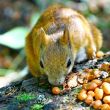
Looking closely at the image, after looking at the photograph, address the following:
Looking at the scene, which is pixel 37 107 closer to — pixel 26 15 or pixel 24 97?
pixel 24 97

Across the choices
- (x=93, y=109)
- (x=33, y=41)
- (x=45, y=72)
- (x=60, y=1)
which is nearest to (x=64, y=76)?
(x=45, y=72)

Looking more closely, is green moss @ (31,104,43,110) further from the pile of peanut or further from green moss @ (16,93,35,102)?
the pile of peanut

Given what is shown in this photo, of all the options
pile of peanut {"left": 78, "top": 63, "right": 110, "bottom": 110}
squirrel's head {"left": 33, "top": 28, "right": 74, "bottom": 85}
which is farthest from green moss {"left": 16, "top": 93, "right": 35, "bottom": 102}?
pile of peanut {"left": 78, "top": 63, "right": 110, "bottom": 110}

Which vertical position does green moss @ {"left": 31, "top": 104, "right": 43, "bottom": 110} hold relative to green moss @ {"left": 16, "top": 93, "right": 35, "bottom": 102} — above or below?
below

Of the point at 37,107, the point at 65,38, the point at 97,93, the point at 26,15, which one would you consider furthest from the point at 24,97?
the point at 26,15

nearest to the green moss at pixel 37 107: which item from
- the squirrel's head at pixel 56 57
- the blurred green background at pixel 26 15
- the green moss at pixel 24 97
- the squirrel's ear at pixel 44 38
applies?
the green moss at pixel 24 97

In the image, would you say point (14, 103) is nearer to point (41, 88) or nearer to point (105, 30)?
point (41, 88)

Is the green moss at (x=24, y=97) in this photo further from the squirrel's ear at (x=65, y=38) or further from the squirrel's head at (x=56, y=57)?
the squirrel's ear at (x=65, y=38)

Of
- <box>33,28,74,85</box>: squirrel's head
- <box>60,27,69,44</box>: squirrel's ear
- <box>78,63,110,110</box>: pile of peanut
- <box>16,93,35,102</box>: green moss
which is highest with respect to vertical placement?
<box>60,27,69,44</box>: squirrel's ear
